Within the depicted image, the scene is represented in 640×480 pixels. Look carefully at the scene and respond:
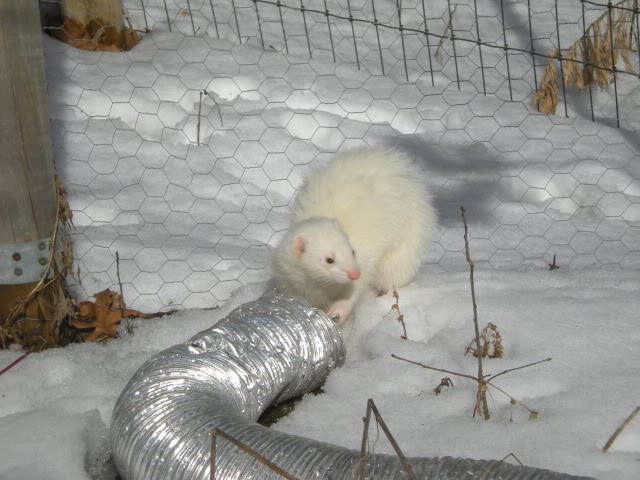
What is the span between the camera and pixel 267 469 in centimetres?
216

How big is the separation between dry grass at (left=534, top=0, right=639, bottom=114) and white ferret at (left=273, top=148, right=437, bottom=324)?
77.8 inches

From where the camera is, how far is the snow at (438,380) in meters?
2.43

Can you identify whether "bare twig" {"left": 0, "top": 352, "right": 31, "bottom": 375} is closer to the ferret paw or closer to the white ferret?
the white ferret

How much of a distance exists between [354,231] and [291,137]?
162 centimetres

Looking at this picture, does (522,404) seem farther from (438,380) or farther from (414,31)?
(414,31)

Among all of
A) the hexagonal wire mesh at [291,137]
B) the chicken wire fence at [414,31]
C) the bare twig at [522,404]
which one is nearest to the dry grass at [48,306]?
the hexagonal wire mesh at [291,137]

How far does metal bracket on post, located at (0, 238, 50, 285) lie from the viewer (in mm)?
3105

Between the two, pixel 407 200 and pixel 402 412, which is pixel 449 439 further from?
pixel 407 200

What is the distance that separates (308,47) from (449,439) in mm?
3880

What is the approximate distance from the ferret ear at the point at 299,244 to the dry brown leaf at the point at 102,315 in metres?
0.71

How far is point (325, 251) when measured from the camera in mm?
3307

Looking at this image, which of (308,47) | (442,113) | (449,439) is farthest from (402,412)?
(308,47)

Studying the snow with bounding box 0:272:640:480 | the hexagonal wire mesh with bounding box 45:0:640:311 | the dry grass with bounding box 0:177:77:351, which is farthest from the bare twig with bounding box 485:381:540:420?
the dry grass with bounding box 0:177:77:351

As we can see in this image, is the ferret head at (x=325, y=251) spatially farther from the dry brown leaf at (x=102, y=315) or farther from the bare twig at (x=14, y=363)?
the bare twig at (x=14, y=363)
